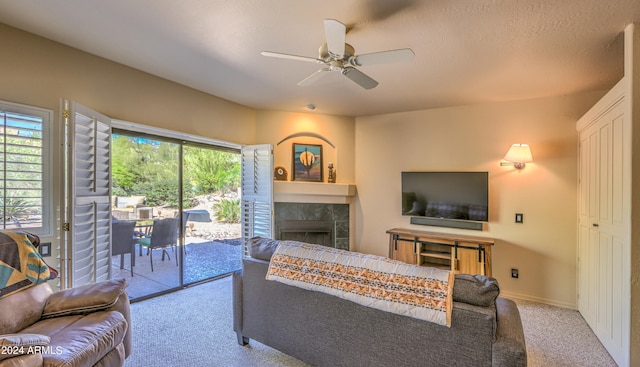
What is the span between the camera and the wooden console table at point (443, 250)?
3.53 meters

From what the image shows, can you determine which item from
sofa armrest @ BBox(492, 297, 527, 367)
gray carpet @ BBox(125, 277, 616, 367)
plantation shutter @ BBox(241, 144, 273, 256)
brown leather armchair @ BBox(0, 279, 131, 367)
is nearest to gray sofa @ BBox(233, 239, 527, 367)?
sofa armrest @ BBox(492, 297, 527, 367)

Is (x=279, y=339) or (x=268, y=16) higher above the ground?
(x=268, y=16)

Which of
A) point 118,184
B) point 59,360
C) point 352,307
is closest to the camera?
point 59,360

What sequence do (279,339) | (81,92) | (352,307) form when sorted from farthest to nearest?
(81,92) < (279,339) < (352,307)

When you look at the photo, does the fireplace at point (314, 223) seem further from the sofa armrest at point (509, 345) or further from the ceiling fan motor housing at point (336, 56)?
the sofa armrest at point (509, 345)

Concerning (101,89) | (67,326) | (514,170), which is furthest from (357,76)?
(514,170)

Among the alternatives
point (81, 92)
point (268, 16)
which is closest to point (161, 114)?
point (81, 92)

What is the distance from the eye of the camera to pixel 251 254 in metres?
2.28

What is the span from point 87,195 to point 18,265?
2.39 feet

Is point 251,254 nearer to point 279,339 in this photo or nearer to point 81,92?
point 279,339

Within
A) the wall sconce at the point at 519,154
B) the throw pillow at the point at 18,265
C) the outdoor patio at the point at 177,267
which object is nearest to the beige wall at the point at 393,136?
the wall sconce at the point at 519,154

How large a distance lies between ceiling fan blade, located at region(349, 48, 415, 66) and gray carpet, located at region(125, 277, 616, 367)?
231cm

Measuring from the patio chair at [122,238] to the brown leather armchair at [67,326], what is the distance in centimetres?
125

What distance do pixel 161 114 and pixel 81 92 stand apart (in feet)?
2.49
